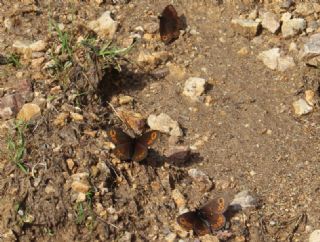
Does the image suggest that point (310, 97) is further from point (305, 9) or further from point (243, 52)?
point (305, 9)

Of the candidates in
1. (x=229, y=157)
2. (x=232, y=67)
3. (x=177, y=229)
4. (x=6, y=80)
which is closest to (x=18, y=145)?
(x=6, y=80)

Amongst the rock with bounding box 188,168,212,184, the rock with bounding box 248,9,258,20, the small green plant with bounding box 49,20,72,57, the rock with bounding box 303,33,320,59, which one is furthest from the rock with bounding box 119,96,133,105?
the rock with bounding box 303,33,320,59

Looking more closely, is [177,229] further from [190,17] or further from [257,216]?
[190,17]

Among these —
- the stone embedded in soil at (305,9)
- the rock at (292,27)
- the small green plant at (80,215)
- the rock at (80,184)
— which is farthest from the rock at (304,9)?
the small green plant at (80,215)

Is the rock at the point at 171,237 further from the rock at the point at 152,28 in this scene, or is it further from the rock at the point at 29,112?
the rock at the point at 152,28

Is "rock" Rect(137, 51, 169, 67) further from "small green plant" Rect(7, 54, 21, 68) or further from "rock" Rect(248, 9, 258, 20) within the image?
"small green plant" Rect(7, 54, 21, 68)

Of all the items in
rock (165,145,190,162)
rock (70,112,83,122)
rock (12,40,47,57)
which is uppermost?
rock (12,40,47,57)
